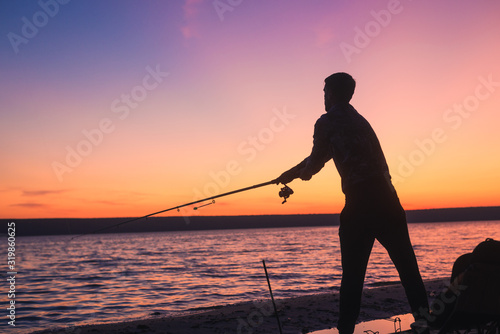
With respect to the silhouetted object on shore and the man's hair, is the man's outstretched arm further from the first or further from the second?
the silhouetted object on shore

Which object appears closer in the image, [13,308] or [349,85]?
[349,85]

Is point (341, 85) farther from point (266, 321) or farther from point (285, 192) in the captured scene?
point (266, 321)

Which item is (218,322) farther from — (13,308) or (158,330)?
(13,308)

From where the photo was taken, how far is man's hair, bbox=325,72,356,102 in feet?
14.1

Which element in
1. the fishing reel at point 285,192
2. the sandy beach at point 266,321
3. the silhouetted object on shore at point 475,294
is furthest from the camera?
the sandy beach at point 266,321

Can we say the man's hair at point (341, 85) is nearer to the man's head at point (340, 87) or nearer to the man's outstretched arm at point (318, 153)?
the man's head at point (340, 87)

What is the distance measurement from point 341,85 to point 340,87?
0.07 feet

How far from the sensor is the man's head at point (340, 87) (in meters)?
4.29

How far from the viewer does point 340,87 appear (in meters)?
4.29

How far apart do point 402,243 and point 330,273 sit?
28071mm

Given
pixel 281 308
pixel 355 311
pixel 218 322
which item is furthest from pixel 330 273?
pixel 355 311

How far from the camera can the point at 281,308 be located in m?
12.5

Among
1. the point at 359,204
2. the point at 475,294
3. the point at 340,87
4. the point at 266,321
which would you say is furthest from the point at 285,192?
Answer: the point at 266,321

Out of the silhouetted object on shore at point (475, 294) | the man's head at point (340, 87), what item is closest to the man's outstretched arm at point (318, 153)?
the man's head at point (340, 87)
